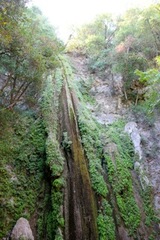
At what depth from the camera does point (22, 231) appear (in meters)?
5.46

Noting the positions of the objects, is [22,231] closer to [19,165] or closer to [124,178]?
[19,165]

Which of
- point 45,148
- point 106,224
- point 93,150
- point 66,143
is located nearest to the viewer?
point 106,224

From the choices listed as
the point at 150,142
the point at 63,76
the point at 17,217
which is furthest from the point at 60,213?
the point at 63,76

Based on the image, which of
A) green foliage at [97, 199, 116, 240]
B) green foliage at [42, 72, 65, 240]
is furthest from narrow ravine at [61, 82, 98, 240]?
green foliage at [42, 72, 65, 240]

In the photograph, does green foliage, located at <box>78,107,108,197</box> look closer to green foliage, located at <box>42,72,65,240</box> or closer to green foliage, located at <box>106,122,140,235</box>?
green foliage, located at <box>106,122,140,235</box>

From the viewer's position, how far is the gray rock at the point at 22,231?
17.4 ft

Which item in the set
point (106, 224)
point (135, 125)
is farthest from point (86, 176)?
point (135, 125)

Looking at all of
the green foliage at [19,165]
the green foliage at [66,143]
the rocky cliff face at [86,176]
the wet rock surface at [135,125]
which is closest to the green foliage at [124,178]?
the rocky cliff face at [86,176]

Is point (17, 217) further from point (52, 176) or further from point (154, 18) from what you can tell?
point (154, 18)

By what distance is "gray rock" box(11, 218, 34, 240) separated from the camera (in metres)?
5.29

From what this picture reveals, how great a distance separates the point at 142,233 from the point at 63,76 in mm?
9090

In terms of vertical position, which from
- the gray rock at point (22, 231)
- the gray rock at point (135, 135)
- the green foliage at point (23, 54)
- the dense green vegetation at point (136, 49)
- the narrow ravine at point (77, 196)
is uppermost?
the dense green vegetation at point (136, 49)

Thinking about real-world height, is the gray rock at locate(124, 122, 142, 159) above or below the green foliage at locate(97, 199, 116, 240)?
above

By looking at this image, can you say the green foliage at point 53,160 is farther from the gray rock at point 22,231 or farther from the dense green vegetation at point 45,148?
the gray rock at point 22,231
